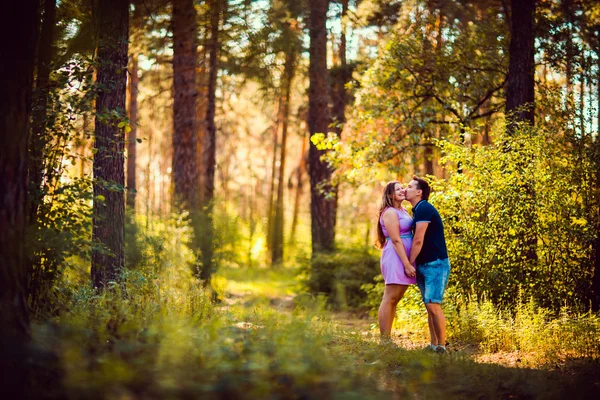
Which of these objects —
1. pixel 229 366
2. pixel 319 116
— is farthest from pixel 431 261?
pixel 319 116

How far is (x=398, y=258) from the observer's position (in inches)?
304

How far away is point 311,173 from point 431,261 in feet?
31.4

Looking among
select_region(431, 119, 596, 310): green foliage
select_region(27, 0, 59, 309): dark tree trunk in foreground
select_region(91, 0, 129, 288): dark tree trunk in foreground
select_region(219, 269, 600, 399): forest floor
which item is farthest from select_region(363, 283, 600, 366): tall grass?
select_region(27, 0, 59, 309): dark tree trunk in foreground

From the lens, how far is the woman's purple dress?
770cm

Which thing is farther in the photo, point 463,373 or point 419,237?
point 419,237

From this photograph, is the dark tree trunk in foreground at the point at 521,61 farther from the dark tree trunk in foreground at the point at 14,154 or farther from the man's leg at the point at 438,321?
the dark tree trunk in foreground at the point at 14,154

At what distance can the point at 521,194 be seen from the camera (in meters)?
8.52

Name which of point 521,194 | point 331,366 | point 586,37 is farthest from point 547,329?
point 586,37

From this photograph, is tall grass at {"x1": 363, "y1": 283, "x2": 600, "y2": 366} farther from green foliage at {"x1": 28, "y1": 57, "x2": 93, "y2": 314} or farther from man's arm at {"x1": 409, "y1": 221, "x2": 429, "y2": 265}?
green foliage at {"x1": 28, "y1": 57, "x2": 93, "y2": 314}

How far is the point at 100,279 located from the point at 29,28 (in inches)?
164

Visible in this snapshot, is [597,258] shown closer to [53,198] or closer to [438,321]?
[438,321]

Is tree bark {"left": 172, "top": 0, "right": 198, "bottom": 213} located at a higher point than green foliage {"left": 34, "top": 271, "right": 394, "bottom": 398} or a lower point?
higher

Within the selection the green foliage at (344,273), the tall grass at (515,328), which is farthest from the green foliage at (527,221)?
the green foliage at (344,273)

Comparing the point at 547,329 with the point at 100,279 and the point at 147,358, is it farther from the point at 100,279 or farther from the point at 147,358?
the point at 100,279
